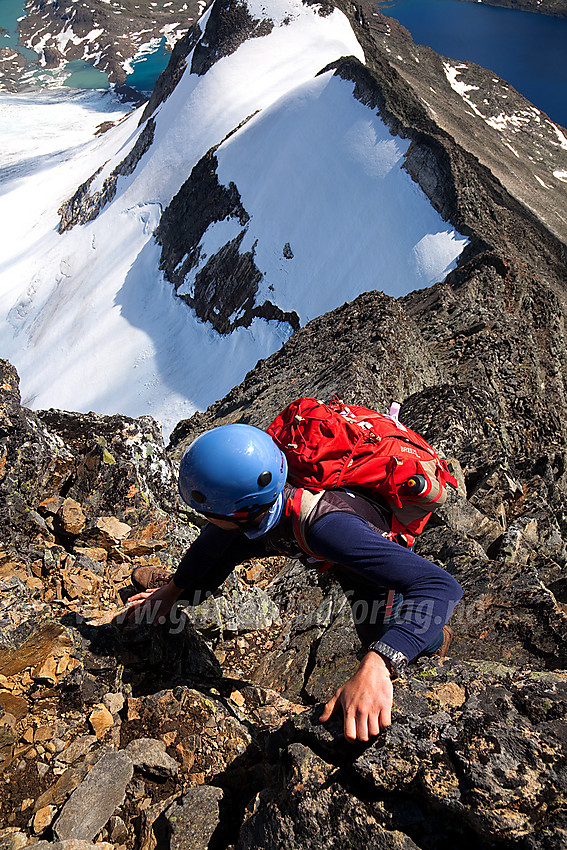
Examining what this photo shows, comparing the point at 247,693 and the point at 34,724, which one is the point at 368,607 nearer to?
the point at 247,693

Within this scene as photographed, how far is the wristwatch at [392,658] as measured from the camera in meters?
2.73

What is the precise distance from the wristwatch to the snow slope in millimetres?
26153

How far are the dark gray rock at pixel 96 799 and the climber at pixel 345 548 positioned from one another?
1.18 metres

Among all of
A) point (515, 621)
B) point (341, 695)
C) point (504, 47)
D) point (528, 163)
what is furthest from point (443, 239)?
point (504, 47)

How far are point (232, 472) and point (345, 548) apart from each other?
75 centimetres

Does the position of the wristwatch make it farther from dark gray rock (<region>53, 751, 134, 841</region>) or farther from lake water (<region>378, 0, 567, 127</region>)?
lake water (<region>378, 0, 567, 127</region>)

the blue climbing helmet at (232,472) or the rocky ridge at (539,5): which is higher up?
the blue climbing helmet at (232,472)

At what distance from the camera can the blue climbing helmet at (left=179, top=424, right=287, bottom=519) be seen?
310cm

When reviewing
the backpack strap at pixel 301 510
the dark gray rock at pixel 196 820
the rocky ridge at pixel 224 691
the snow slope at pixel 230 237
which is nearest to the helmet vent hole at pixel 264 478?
the backpack strap at pixel 301 510

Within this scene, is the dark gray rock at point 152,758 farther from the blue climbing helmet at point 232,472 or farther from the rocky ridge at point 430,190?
the rocky ridge at point 430,190

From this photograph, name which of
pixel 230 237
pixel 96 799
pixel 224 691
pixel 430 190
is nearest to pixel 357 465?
pixel 224 691

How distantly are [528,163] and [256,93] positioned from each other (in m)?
28.2

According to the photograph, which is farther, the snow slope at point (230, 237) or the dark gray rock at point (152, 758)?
the snow slope at point (230, 237)

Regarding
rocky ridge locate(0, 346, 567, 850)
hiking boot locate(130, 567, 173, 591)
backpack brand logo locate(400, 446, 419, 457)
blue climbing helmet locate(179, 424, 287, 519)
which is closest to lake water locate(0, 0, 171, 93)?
rocky ridge locate(0, 346, 567, 850)
